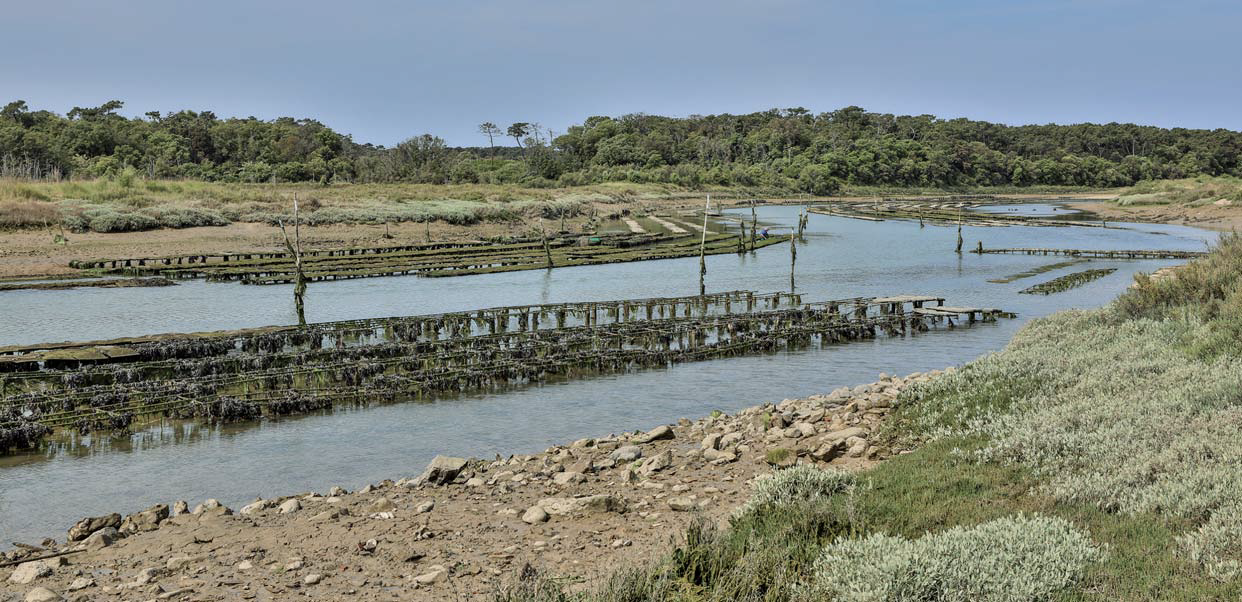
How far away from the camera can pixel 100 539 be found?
33.6 feet

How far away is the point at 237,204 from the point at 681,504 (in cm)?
5978

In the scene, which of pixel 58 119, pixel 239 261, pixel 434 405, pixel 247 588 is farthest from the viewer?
pixel 58 119

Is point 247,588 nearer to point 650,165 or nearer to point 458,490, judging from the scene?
point 458,490

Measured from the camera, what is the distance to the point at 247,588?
335 inches

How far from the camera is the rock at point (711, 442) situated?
1279 cm

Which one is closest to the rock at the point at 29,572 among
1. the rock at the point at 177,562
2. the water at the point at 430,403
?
the rock at the point at 177,562

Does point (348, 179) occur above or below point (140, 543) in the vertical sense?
above

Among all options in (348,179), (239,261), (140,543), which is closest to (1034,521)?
(140,543)

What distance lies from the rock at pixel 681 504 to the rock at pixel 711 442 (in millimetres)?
2472

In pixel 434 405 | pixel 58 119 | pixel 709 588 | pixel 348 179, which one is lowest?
pixel 434 405

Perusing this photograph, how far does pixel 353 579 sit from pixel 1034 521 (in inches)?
231

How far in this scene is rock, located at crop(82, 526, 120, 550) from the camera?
1013cm

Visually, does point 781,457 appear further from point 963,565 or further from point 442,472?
point 963,565

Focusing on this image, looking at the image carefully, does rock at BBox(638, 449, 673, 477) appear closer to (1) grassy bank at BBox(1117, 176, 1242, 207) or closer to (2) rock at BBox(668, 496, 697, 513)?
(2) rock at BBox(668, 496, 697, 513)
